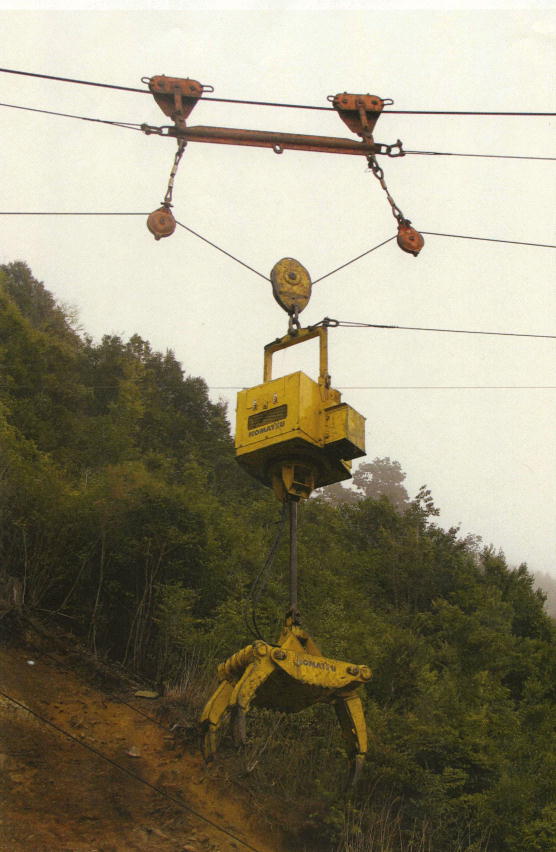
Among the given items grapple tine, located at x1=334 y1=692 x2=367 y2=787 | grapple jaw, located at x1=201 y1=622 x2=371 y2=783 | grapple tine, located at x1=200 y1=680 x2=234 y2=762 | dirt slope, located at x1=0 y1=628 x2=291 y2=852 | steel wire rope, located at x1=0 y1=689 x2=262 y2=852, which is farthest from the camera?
steel wire rope, located at x1=0 y1=689 x2=262 y2=852

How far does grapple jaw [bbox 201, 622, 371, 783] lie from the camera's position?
22.2ft

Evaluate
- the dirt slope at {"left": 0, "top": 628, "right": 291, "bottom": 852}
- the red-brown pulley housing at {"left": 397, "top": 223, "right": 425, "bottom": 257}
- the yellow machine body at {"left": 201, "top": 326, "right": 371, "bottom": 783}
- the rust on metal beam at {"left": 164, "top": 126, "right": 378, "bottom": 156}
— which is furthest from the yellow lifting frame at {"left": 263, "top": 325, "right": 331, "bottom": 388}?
the dirt slope at {"left": 0, "top": 628, "right": 291, "bottom": 852}

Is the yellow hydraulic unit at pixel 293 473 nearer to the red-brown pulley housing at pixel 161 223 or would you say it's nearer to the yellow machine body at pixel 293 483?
the yellow machine body at pixel 293 483

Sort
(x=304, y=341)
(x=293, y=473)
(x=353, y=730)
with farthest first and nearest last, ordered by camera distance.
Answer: (x=304, y=341) < (x=293, y=473) < (x=353, y=730)

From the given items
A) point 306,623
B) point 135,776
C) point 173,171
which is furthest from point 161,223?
point 306,623

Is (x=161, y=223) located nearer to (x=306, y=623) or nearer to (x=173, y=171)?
(x=173, y=171)

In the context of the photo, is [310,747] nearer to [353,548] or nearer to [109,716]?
[109,716]

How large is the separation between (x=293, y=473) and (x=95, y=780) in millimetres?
5129

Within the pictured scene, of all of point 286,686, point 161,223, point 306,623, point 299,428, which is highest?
point 161,223

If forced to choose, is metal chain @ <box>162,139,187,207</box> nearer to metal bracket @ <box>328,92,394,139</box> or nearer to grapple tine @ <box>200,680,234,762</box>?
metal bracket @ <box>328,92,394,139</box>

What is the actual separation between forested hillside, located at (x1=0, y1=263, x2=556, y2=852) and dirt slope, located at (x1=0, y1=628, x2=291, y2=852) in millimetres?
647

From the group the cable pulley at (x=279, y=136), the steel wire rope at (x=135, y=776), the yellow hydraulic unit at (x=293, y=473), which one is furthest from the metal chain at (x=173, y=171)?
the steel wire rope at (x=135, y=776)

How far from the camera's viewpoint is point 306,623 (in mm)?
14297

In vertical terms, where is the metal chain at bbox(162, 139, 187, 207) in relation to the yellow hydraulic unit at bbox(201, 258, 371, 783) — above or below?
above
